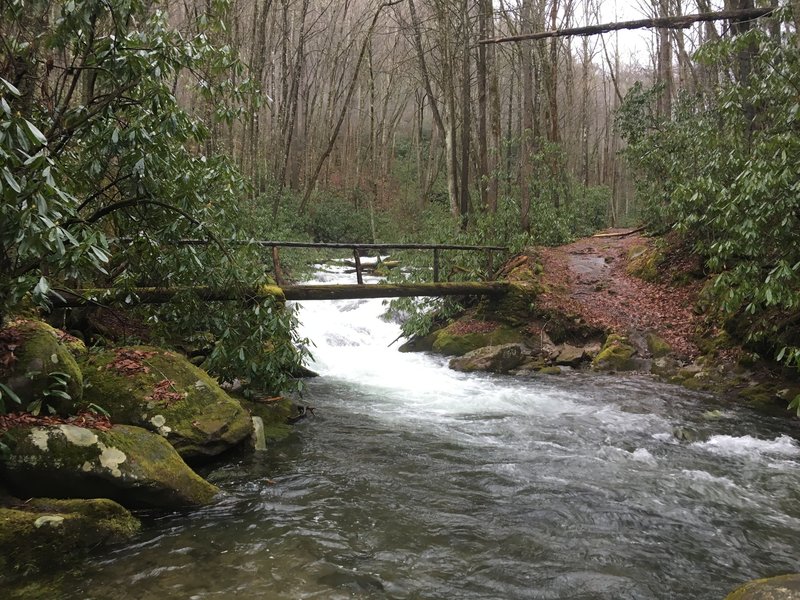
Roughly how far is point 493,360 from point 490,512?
672 centimetres

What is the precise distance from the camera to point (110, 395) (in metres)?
5.09

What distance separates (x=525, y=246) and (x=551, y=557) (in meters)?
11.6

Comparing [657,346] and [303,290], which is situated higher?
[303,290]

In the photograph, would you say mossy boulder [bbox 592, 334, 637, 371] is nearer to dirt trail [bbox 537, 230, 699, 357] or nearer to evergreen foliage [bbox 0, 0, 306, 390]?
dirt trail [bbox 537, 230, 699, 357]

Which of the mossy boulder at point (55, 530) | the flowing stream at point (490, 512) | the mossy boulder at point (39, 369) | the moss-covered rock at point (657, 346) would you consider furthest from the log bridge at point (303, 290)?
the moss-covered rock at point (657, 346)

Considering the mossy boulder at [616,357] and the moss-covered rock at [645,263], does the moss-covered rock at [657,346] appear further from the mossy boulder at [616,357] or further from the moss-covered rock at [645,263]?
the moss-covered rock at [645,263]

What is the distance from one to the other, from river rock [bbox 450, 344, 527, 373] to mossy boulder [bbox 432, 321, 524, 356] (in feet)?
1.65

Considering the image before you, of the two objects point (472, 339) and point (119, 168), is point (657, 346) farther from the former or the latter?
point (119, 168)

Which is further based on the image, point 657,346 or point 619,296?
point 619,296

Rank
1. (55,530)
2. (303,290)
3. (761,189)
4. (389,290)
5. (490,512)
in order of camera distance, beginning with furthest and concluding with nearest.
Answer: (389,290) → (303,290) → (761,189) → (490,512) → (55,530)

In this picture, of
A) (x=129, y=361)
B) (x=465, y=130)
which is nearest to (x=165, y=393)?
(x=129, y=361)

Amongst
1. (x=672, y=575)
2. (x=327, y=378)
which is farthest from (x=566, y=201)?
(x=672, y=575)

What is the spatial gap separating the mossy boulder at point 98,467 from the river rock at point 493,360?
24.3ft

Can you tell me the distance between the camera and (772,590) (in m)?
2.86
